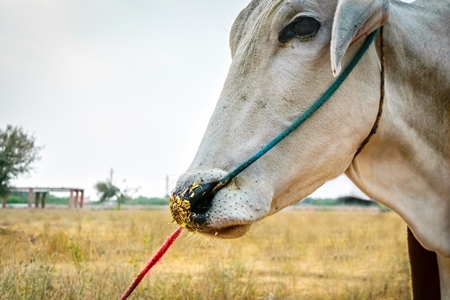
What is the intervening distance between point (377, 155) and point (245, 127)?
788 millimetres

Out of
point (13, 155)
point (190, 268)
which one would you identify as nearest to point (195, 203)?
point (190, 268)

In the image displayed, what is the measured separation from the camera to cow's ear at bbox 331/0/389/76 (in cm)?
200

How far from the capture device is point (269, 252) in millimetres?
10008

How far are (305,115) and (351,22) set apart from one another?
0.43m

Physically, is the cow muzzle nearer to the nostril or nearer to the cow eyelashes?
the nostril

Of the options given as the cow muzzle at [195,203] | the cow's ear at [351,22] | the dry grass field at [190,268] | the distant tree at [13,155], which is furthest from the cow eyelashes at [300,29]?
the distant tree at [13,155]

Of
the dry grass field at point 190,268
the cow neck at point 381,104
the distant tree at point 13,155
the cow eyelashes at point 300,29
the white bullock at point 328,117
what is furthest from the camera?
the distant tree at point 13,155

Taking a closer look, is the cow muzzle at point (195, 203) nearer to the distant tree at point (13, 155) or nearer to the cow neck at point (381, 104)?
the cow neck at point (381, 104)

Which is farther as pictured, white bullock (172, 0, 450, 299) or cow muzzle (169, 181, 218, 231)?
white bullock (172, 0, 450, 299)

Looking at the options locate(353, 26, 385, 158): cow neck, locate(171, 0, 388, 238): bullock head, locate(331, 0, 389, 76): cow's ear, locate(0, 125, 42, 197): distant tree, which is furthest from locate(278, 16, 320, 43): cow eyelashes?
locate(0, 125, 42, 197): distant tree

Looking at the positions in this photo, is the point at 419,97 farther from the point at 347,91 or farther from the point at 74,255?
the point at 74,255

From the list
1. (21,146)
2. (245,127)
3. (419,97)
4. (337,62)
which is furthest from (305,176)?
(21,146)

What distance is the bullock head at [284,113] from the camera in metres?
1.97

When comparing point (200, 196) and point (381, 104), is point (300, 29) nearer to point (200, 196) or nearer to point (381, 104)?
point (381, 104)
